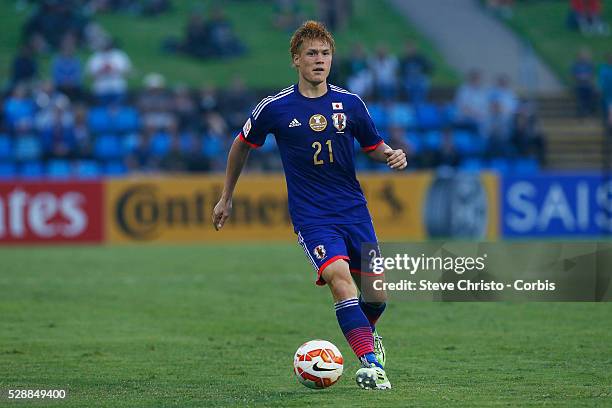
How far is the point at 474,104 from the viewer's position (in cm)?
2650

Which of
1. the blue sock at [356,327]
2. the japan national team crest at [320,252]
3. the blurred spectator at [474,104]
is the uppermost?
the blurred spectator at [474,104]

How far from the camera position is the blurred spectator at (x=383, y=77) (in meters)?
27.0

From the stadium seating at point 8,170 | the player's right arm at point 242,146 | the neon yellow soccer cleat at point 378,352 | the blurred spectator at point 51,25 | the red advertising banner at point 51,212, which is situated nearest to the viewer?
the neon yellow soccer cleat at point 378,352

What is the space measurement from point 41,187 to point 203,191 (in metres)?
3.01

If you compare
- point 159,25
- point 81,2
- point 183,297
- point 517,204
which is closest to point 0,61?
point 81,2

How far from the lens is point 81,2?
106 ft

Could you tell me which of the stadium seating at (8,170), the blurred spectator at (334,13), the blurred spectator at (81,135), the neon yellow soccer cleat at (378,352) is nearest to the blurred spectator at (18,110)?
the stadium seating at (8,170)

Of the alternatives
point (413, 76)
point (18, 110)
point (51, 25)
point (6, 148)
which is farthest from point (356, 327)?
point (51, 25)

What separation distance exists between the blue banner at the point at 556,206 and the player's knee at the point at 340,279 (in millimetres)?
15376

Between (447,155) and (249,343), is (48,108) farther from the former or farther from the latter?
(249,343)

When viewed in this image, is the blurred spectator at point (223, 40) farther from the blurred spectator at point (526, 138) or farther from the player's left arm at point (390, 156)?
the player's left arm at point (390, 156)

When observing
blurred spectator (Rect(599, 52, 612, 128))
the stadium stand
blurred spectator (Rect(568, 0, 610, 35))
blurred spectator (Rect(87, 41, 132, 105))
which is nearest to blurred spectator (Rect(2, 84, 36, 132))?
the stadium stand

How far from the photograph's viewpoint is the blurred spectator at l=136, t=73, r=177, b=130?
25625 millimetres

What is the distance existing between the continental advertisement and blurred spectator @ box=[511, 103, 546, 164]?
3.17 m
